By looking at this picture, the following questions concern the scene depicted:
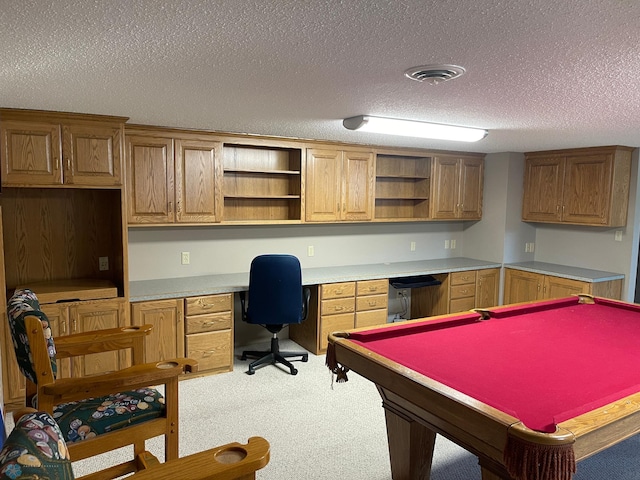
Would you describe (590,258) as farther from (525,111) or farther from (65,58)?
(65,58)

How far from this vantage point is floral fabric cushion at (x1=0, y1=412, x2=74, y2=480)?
0.91 meters

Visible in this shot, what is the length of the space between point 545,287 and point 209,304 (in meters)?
3.60

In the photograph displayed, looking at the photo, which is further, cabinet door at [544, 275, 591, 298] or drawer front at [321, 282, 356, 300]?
cabinet door at [544, 275, 591, 298]

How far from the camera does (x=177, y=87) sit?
2.38m

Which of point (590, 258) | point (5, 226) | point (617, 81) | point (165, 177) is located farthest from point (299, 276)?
point (590, 258)

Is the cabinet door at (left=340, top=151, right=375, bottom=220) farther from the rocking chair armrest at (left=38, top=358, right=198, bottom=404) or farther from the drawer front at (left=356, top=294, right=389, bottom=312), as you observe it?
the rocking chair armrest at (left=38, top=358, right=198, bottom=404)

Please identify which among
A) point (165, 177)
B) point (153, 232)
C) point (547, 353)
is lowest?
point (547, 353)

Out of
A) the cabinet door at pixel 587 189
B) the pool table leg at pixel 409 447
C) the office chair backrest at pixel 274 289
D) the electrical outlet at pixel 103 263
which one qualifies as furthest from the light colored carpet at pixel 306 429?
the cabinet door at pixel 587 189

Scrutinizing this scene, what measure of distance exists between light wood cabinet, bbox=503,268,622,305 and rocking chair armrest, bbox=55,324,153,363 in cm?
421

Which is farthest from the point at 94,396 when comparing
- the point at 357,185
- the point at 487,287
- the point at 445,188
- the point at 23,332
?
the point at 487,287

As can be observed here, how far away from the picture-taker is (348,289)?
4488 millimetres

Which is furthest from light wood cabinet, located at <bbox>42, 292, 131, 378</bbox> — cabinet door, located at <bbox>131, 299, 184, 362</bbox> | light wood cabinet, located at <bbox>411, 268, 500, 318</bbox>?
light wood cabinet, located at <bbox>411, 268, 500, 318</bbox>

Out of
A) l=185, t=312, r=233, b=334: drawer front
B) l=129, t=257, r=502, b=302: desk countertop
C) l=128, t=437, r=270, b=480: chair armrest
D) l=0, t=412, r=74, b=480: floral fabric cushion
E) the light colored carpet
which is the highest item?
l=0, t=412, r=74, b=480: floral fabric cushion

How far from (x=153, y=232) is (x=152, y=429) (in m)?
2.41
